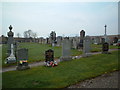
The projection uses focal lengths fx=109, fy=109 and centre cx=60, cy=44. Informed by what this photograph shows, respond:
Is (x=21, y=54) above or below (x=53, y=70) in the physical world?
above

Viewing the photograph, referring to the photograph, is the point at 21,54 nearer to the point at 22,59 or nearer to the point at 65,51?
the point at 22,59

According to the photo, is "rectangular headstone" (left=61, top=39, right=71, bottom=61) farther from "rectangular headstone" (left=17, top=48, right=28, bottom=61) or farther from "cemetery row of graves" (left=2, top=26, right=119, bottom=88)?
"rectangular headstone" (left=17, top=48, right=28, bottom=61)

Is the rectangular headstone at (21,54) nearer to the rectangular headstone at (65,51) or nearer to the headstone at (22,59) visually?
the headstone at (22,59)

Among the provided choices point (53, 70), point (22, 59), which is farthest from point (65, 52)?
point (22, 59)

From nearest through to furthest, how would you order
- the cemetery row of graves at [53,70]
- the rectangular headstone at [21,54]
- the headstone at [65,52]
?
the cemetery row of graves at [53,70]
the rectangular headstone at [21,54]
the headstone at [65,52]

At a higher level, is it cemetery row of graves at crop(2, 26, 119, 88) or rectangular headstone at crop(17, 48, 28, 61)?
rectangular headstone at crop(17, 48, 28, 61)

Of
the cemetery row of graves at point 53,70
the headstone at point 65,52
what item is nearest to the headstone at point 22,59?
the cemetery row of graves at point 53,70

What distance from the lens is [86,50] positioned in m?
12.6

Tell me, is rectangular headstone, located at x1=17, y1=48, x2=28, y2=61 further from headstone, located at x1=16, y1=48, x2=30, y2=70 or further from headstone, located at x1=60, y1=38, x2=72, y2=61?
headstone, located at x1=60, y1=38, x2=72, y2=61

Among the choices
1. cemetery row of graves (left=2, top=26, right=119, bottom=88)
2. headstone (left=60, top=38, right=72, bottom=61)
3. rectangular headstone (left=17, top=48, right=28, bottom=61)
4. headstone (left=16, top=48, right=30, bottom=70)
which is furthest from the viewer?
headstone (left=60, top=38, right=72, bottom=61)

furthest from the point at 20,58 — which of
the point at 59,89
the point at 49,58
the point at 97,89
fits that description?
the point at 97,89

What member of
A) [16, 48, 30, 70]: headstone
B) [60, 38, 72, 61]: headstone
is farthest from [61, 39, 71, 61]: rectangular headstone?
[16, 48, 30, 70]: headstone

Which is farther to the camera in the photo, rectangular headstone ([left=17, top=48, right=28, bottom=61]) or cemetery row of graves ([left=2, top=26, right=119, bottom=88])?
rectangular headstone ([left=17, top=48, right=28, bottom=61])

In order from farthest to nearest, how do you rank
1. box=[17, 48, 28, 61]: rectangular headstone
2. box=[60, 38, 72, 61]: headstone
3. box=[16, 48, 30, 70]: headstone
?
box=[60, 38, 72, 61]: headstone → box=[17, 48, 28, 61]: rectangular headstone → box=[16, 48, 30, 70]: headstone
